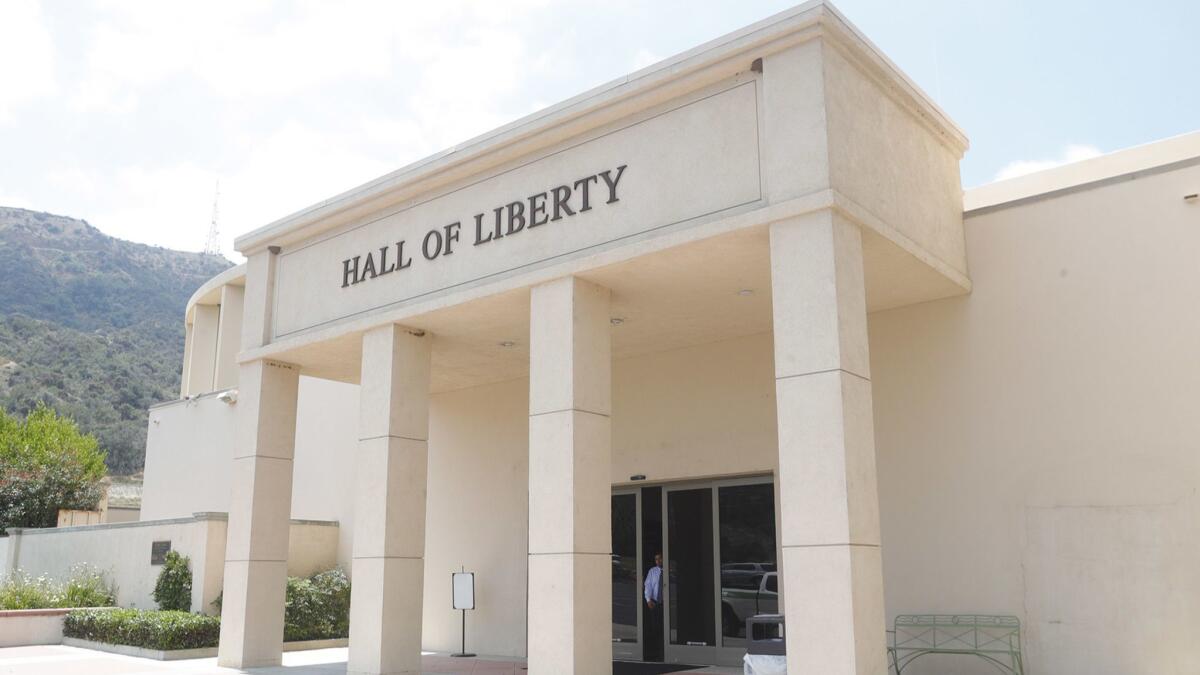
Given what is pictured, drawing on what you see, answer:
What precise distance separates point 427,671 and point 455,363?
491 centimetres

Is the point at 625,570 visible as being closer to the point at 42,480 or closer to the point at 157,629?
the point at 157,629

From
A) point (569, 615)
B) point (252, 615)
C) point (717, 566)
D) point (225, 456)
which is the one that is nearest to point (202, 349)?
point (225, 456)

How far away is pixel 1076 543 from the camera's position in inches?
444

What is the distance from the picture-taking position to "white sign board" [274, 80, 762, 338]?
10.8m

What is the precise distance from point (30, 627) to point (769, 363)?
49.9 feet

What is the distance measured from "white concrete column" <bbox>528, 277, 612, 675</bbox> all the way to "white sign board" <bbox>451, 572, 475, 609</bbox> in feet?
20.9

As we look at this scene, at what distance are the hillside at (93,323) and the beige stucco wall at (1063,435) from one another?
59.9 m

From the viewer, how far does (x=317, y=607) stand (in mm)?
19188

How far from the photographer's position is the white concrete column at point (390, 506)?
520 inches

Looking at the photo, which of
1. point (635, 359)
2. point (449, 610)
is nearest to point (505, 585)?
point (449, 610)

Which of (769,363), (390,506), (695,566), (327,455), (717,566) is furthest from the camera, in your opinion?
(327,455)

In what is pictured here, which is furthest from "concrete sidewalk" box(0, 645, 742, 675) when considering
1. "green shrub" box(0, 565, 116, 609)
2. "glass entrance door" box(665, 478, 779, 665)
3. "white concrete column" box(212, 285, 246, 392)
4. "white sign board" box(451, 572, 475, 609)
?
"white concrete column" box(212, 285, 246, 392)

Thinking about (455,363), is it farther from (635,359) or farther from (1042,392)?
(1042,392)

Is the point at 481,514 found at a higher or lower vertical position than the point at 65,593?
higher
